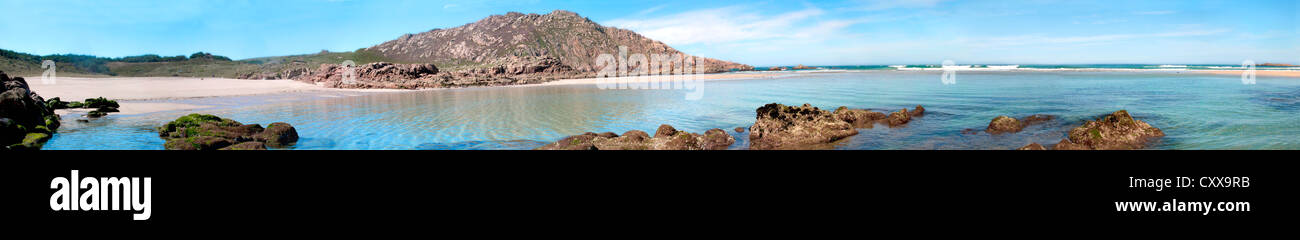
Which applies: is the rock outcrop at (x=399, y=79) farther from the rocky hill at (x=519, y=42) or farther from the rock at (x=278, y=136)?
the rocky hill at (x=519, y=42)

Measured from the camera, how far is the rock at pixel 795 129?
11602 mm

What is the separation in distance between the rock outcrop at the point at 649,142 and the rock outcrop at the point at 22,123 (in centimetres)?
953

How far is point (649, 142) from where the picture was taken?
1095cm

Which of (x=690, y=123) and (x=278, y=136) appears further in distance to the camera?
(x=690, y=123)

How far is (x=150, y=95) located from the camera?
26969 millimetres

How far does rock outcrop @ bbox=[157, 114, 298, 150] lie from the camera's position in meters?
10.3

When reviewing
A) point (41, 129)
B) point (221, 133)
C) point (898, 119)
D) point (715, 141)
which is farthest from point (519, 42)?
point (715, 141)

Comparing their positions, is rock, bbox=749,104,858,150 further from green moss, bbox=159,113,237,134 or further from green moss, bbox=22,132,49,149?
green moss, bbox=22,132,49,149

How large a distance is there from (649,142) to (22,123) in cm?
1387

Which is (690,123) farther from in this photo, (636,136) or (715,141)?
(636,136)

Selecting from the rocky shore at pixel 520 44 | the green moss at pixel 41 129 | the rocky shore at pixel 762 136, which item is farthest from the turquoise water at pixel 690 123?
the rocky shore at pixel 520 44

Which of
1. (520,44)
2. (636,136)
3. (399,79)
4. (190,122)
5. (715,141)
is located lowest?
(715,141)
